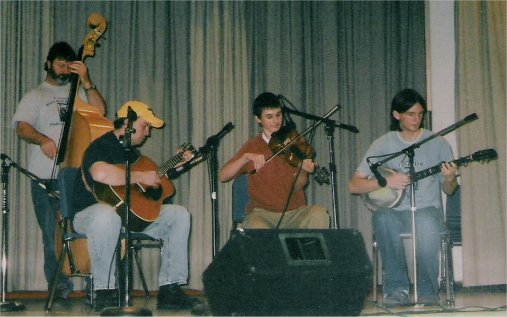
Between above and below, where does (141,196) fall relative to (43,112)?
below

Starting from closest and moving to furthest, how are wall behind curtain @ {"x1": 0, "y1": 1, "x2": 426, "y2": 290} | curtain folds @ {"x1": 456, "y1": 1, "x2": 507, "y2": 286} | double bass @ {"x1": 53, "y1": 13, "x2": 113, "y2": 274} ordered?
double bass @ {"x1": 53, "y1": 13, "x2": 113, "y2": 274}
curtain folds @ {"x1": 456, "y1": 1, "x2": 507, "y2": 286}
wall behind curtain @ {"x1": 0, "y1": 1, "x2": 426, "y2": 290}

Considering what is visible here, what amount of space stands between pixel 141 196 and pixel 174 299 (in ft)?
1.89

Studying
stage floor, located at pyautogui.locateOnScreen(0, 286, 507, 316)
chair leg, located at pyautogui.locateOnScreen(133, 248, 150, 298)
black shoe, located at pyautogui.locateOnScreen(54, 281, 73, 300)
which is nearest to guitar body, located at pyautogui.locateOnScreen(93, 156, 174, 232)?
stage floor, located at pyautogui.locateOnScreen(0, 286, 507, 316)

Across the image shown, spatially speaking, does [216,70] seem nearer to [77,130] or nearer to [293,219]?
[77,130]

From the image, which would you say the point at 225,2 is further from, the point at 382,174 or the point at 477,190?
the point at 477,190

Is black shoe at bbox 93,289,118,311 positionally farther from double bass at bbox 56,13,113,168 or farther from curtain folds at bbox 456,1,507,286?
curtain folds at bbox 456,1,507,286

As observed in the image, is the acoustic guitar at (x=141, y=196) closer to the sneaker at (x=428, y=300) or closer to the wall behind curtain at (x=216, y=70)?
the wall behind curtain at (x=216, y=70)

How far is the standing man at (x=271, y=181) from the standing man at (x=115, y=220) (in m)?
0.36

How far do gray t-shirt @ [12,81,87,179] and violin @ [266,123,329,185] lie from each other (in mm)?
1377

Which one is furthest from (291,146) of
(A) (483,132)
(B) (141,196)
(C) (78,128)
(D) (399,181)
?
(A) (483,132)

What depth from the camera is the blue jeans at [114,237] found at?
3.46m

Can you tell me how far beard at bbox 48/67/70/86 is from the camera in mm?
4336

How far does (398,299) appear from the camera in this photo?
3574 millimetres

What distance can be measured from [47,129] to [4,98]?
713 mm
